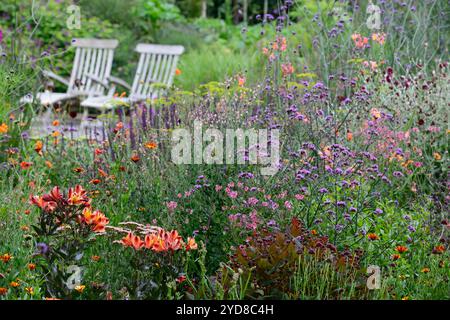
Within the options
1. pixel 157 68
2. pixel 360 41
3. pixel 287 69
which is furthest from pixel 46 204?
pixel 157 68

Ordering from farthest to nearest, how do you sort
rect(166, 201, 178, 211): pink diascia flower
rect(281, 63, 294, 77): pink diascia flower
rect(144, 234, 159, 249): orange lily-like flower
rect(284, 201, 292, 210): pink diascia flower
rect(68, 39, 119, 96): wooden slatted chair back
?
1. rect(68, 39, 119, 96): wooden slatted chair back
2. rect(281, 63, 294, 77): pink diascia flower
3. rect(166, 201, 178, 211): pink diascia flower
4. rect(284, 201, 292, 210): pink diascia flower
5. rect(144, 234, 159, 249): orange lily-like flower

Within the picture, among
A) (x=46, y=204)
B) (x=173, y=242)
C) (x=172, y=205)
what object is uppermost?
(x=46, y=204)

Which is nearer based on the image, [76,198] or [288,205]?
[76,198]

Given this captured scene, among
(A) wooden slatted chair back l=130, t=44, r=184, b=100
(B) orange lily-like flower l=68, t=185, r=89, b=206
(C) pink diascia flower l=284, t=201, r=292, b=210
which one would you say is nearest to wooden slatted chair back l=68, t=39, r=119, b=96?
(A) wooden slatted chair back l=130, t=44, r=184, b=100

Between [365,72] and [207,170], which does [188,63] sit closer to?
[365,72]

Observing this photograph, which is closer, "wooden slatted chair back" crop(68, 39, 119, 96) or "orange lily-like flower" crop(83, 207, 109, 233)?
"orange lily-like flower" crop(83, 207, 109, 233)

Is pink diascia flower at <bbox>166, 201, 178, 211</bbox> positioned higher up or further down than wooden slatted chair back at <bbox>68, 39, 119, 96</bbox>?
higher up

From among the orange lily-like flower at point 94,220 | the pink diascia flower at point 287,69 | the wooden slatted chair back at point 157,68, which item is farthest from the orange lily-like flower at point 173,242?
the wooden slatted chair back at point 157,68

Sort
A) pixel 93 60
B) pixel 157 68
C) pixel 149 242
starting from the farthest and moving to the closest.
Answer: pixel 93 60, pixel 157 68, pixel 149 242

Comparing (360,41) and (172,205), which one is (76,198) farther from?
(360,41)

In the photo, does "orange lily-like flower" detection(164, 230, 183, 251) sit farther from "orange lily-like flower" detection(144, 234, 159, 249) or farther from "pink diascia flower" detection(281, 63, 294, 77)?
"pink diascia flower" detection(281, 63, 294, 77)
